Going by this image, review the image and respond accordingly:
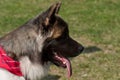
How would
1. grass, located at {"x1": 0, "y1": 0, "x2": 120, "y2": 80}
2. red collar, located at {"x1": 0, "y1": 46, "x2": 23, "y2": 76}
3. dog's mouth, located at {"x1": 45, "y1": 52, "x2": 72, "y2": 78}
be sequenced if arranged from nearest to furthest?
red collar, located at {"x1": 0, "y1": 46, "x2": 23, "y2": 76} < dog's mouth, located at {"x1": 45, "y1": 52, "x2": 72, "y2": 78} < grass, located at {"x1": 0, "y1": 0, "x2": 120, "y2": 80}

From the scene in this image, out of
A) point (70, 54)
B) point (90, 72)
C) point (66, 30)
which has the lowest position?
point (90, 72)

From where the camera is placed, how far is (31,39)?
6.25 m

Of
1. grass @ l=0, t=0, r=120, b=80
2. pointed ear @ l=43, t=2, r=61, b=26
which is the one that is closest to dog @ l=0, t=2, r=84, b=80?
pointed ear @ l=43, t=2, r=61, b=26

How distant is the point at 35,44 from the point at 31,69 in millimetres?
361

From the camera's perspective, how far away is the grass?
31.5 ft

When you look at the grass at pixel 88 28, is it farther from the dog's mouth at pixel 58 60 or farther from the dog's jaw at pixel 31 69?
the dog's jaw at pixel 31 69

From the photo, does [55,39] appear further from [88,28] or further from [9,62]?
[88,28]

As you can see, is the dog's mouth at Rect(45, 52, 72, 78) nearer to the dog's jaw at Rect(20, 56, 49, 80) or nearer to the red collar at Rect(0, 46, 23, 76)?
the dog's jaw at Rect(20, 56, 49, 80)

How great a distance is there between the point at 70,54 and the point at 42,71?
0.63 metres

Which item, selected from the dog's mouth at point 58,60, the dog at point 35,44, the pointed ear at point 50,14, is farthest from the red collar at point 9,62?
the pointed ear at point 50,14

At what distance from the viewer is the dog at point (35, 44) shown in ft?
20.4

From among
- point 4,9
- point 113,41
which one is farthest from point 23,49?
point 4,9

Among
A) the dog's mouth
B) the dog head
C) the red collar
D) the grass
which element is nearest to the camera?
the red collar

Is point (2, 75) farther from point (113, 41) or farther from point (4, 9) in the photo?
point (4, 9)
